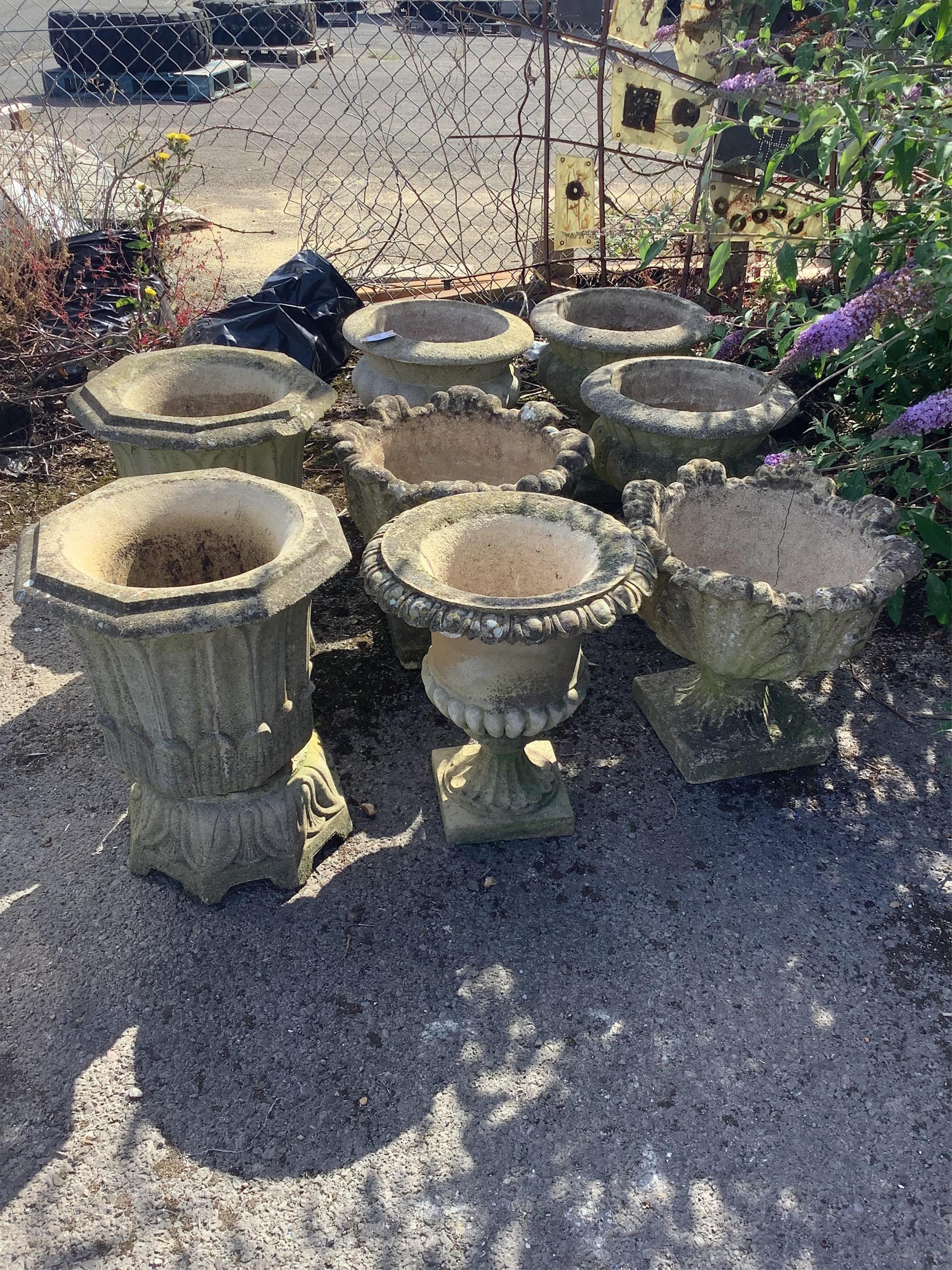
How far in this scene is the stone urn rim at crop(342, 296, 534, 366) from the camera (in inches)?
145

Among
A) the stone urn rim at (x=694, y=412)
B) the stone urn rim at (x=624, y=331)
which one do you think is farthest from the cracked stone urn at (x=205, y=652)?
the stone urn rim at (x=624, y=331)

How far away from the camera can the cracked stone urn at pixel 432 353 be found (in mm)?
3711

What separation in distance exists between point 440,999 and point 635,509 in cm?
153

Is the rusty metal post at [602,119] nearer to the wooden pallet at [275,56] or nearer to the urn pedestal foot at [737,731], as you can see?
the urn pedestal foot at [737,731]

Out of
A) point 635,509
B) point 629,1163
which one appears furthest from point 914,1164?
→ point 635,509

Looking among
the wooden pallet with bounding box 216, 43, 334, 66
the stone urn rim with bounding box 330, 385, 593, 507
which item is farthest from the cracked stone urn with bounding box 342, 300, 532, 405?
the wooden pallet with bounding box 216, 43, 334, 66

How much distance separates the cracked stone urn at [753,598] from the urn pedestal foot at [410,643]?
80 cm

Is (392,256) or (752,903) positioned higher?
(392,256)

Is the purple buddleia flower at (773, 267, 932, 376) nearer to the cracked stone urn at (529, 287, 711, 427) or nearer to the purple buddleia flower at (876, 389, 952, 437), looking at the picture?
the purple buddleia flower at (876, 389, 952, 437)

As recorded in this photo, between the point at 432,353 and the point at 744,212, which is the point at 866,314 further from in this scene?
the point at 744,212

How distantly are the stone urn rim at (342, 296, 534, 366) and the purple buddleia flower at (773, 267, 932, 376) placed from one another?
132 cm

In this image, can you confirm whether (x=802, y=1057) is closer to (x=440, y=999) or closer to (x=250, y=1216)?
(x=440, y=999)

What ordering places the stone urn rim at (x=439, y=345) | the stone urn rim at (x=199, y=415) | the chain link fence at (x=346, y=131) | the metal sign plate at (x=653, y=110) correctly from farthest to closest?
the chain link fence at (x=346, y=131)
the metal sign plate at (x=653, y=110)
the stone urn rim at (x=439, y=345)
the stone urn rim at (x=199, y=415)

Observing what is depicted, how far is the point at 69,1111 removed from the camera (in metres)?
2.10
